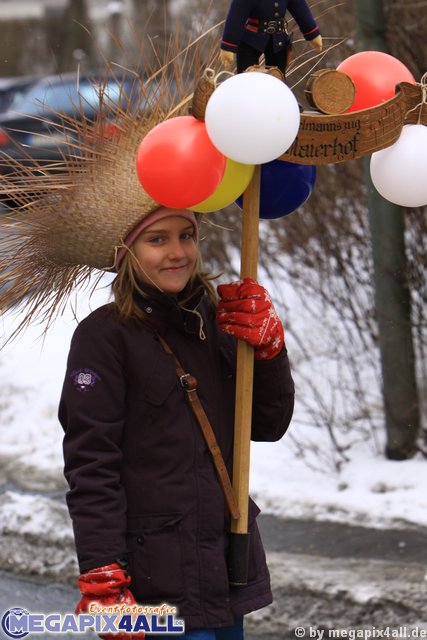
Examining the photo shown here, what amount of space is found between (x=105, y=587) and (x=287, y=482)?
9.69ft

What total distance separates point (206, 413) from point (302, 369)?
3.79 meters

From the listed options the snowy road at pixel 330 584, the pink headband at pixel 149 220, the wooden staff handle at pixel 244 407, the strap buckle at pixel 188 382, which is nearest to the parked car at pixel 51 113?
the pink headband at pixel 149 220

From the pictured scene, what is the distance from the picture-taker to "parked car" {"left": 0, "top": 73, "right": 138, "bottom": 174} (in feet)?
9.19

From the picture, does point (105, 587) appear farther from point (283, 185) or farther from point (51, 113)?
point (51, 113)

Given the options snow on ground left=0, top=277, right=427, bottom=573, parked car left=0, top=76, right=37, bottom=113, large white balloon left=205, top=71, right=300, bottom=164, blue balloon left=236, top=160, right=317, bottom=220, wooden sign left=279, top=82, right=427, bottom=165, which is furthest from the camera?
parked car left=0, top=76, right=37, bottom=113

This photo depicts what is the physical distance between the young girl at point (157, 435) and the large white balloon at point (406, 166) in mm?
436

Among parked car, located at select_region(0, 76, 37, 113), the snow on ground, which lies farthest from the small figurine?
parked car, located at select_region(0, 76, 37, 113)

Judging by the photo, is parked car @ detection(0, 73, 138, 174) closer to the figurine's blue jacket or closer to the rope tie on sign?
the figurine's blue jacket

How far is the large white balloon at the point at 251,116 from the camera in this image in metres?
2.19

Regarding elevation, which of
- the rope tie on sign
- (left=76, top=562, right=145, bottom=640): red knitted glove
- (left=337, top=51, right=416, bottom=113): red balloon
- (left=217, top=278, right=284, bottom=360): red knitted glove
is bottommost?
(left=76, top=562, right=145, bottom=640): red knitted glove

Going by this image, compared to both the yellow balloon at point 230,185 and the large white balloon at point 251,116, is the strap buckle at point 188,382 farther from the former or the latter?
the large white balloon at point 251,116

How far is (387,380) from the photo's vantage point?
204 inches

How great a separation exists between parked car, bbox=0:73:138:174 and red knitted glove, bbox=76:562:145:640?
109cm

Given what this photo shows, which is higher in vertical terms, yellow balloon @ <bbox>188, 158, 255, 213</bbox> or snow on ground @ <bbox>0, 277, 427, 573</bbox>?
yellow balloon @ <bbox>188, 158, 255, 213</bbox>
